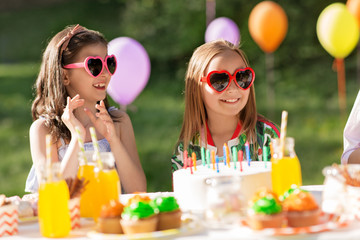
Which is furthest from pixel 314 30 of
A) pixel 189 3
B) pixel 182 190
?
pixel 182 190

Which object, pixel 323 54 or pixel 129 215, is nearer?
pixel 129 215

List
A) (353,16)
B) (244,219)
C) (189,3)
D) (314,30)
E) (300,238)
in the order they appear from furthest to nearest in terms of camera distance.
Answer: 1. (189,3)
2. (314,30)
3. (353,16)
4. (244,219)
5. (300,238)

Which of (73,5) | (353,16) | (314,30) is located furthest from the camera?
(73,5)

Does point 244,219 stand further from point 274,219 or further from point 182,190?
point 182,190

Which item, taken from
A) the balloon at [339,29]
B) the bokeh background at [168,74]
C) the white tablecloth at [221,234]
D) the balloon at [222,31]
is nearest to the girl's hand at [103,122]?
the white tablecloth at [221,234]

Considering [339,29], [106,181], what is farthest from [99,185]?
[339,29]

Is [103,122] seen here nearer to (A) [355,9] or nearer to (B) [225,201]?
(B) [225,201]

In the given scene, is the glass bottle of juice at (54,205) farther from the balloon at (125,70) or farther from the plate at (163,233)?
the balloon at (125,70)

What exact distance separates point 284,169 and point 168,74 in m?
10.9

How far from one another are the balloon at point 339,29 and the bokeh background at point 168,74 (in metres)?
1.42

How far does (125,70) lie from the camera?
568cm

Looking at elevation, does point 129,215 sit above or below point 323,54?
below

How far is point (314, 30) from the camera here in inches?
477

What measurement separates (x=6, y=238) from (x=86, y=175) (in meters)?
0.36
